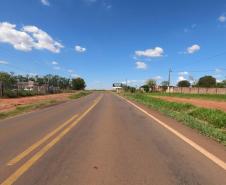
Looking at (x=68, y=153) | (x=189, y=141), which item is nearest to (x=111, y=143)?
(x=68, y=153)

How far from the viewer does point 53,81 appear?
167m

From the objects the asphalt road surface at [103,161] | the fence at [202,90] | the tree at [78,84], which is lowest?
the asphalt road surface at [103,161]

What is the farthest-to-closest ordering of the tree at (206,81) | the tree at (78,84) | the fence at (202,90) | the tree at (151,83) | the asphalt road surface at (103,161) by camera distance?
the tree at (78,84) → the tree at (206,81) → the tree at (151,83) → the fence at (202,90) → the asphalt road surface at (103,161)

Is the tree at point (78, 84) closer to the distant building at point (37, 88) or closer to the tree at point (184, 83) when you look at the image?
the tree at point (184, 83)

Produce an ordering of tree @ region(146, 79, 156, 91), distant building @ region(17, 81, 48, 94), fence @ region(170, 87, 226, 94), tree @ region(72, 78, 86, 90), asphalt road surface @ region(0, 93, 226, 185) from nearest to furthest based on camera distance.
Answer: asphalt road surface @ region(0, 93, 226, 185), distant building @ region(17, 81, 48, 94), fence @ region(170, 87, 226, 94), tree @ region(146, 79, 156, 91), tree @ region(72, 78, 86, 90)

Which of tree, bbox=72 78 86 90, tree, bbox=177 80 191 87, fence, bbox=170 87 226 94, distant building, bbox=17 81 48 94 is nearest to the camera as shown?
distant building, bbox=17 81 48 94

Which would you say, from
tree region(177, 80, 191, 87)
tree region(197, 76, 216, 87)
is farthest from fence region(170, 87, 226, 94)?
tree region(177, 80, 191, 87)

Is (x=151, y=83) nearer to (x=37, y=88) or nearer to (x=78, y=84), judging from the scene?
(x=78, y=84)

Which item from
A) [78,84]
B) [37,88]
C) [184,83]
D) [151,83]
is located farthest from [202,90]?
[78,84]

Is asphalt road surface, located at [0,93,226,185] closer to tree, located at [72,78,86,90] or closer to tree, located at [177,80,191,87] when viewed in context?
tree, located at [177,80,191,87]

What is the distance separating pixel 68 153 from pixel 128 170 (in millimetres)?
1906

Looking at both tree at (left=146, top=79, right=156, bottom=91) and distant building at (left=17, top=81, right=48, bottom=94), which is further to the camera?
tree at (left=146, top=79, right=156, bottom=91)

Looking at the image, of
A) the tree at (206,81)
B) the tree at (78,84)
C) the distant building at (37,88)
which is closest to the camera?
the distant building at (37,88)

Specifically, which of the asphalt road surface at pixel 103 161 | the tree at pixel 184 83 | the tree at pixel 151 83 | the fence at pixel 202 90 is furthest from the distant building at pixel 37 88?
the tree at pixel 184 83
